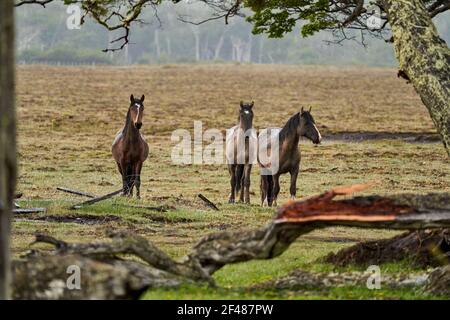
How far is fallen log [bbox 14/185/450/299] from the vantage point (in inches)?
373

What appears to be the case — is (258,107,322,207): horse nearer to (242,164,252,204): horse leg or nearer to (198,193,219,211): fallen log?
(242,164,252,204): horse leg

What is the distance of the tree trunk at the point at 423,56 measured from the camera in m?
12.7

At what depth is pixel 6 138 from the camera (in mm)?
6391

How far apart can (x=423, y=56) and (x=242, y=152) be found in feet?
40.7

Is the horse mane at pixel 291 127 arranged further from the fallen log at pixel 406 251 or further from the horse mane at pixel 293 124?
the fallen log at pixel 406 251

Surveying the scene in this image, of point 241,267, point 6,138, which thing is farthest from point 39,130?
point 6,138

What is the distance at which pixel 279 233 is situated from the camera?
9672 mm

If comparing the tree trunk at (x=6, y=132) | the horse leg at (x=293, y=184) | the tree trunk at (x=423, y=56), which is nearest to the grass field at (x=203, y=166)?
the horse leg at (x=293, y=184)

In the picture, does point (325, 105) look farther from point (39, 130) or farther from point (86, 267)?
point (86, 267)

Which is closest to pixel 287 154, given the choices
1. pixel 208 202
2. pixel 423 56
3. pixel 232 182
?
pixel 232 182

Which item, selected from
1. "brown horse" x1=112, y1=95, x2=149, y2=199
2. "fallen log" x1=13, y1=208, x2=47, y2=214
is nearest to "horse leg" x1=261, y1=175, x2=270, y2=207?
"brown horse" x1=112, y1=95, x2=149, y2=199

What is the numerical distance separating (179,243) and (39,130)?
28438 mm

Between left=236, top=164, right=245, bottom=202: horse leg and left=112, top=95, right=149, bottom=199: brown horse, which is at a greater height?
left=112, top=95, right=149, bottom=199: brown horse

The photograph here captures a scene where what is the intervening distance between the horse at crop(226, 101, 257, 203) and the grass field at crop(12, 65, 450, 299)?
564 millimetres
